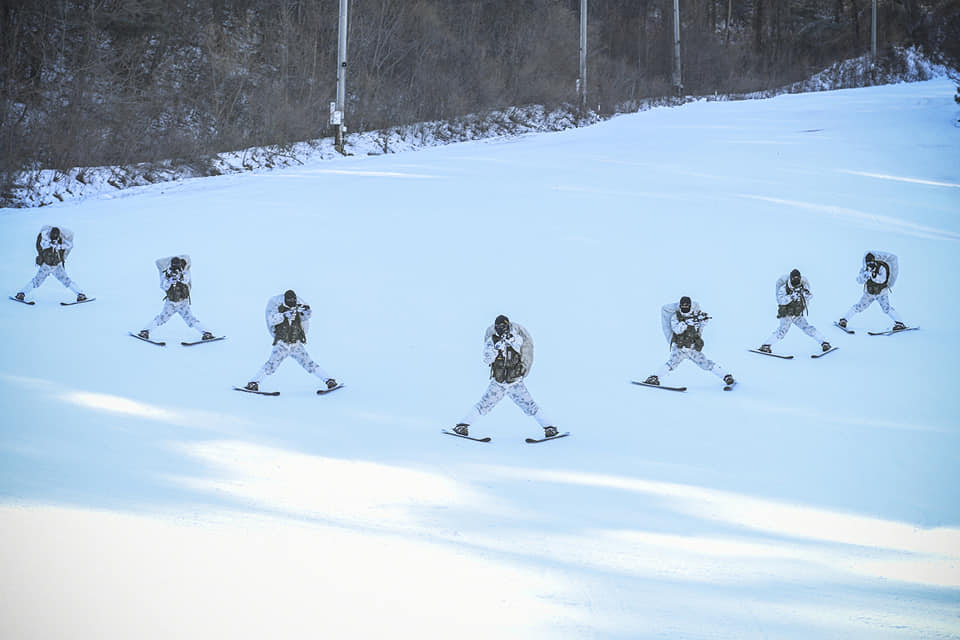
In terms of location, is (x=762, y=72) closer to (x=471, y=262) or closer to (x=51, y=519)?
(x=471, y=262)

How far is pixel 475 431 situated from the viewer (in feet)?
35.7

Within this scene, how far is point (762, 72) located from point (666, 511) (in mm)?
61523

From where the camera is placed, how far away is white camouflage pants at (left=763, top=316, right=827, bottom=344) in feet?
44.2

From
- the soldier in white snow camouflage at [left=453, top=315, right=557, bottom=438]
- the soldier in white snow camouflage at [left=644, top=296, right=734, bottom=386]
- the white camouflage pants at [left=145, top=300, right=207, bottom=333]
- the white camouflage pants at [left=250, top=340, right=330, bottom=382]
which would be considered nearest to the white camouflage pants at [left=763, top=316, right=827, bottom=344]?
the soldier in white snow camouflage at [left=644, top=296, right=734, bottom=386]

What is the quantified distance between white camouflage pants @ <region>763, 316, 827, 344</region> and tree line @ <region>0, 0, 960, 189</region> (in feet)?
66.9

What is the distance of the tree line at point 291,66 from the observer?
2948 centimetres

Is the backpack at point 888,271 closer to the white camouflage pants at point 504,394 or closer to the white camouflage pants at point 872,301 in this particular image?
the white camouflage pants at point 872,301

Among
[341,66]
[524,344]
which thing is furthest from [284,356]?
Result: [341,66]

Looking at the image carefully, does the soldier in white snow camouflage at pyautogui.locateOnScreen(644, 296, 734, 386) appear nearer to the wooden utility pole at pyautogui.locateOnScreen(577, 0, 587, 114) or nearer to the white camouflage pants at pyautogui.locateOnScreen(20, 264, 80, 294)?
the white camouflage pants at pyautogui.locateOnScreen(20, 264, 80, 294)

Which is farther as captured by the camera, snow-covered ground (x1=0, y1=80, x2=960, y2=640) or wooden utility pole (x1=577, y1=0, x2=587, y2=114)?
wooden utility pole (x1=577, y1=0, x2=587, y2=114)

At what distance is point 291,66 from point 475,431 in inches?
1343

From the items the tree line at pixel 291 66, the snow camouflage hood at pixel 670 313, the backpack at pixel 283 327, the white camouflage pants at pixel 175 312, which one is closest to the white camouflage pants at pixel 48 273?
the white camouflage pants at pixel 175 312

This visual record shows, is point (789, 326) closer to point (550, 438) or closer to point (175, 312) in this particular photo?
point (550, 438)

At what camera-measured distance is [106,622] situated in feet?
20.4
